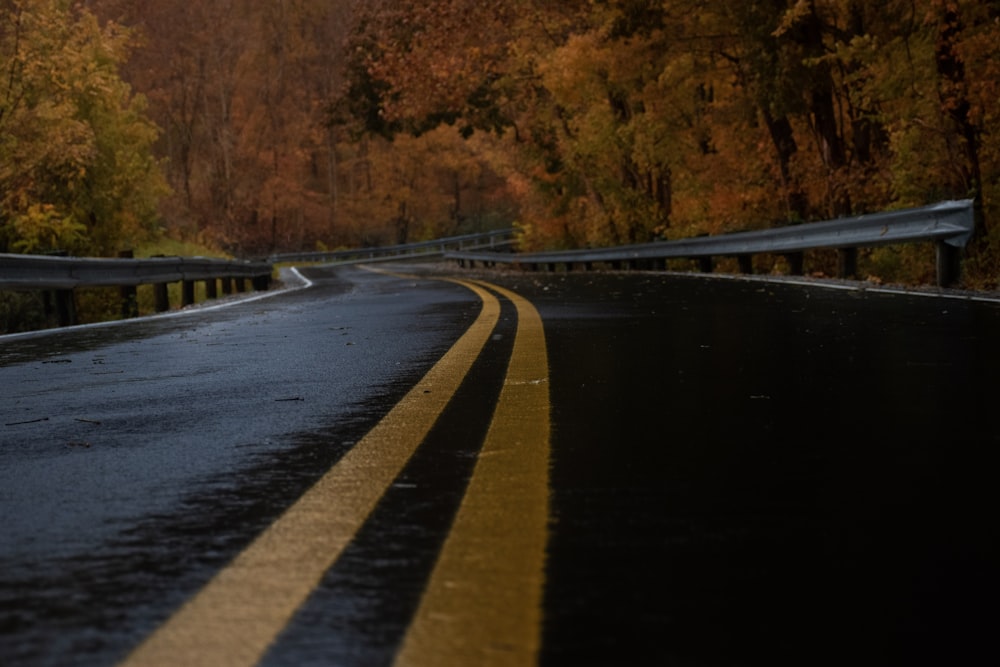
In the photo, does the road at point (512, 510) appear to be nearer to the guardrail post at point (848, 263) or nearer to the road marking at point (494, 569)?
the road marking at point (494, 569)

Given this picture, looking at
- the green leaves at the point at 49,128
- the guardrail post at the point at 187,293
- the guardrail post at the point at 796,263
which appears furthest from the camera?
the green leaves at the point at 49,128

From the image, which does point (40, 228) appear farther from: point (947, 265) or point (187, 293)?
point (947, 265)

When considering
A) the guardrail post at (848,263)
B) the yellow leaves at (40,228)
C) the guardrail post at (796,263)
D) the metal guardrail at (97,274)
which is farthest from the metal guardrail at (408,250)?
the guardrail post at (848,263)

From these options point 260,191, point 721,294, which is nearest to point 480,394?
point 721,294

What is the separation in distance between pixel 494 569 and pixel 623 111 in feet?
122

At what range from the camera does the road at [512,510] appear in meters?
2.46

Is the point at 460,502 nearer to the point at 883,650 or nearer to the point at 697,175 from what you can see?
the point at 883,650

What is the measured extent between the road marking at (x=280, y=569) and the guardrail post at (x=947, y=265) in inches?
402

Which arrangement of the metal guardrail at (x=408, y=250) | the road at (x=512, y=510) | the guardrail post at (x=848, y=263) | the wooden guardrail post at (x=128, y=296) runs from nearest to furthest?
1. the road at (x=512, y=510)
2. the guardrail post at (x=848, y=263)
3. the wooden guardrail post at (x=128, y=296)
4. the metal guardrail at (x=408, y=250)

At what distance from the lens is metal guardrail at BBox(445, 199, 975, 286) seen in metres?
13.6

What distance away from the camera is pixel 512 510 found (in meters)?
3.53

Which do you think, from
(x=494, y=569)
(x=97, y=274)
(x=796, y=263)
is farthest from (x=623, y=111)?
(x=494, y=569)

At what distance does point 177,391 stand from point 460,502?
3524mm

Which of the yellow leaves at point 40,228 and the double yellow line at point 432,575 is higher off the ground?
the yellow leaves at point 40,228
